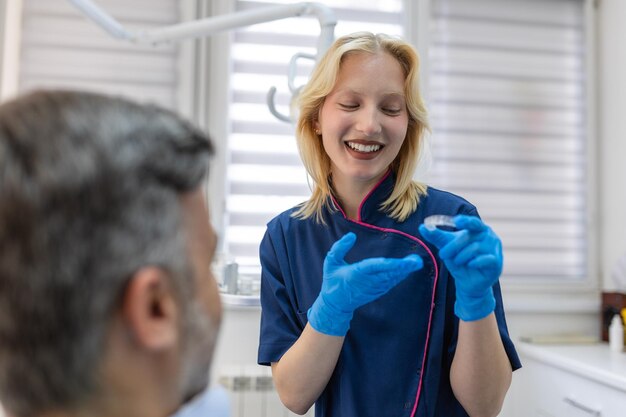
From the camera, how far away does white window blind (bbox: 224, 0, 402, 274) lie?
2496 mm

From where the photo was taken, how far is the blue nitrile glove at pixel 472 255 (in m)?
0.97

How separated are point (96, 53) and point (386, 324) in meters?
1.84

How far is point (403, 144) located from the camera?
130 cm

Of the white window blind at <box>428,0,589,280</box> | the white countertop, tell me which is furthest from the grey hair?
the white window blind at <box>428,0,589,280</box>

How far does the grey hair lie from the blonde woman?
57 cm

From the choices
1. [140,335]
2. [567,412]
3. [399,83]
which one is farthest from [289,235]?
[567,412]

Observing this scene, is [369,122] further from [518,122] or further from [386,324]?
[518,122]

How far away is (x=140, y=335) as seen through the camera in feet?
1.63

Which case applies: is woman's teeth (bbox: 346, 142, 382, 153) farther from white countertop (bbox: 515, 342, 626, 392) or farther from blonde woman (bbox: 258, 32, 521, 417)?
white countertop (bbox: 515, 342, 626, 392)

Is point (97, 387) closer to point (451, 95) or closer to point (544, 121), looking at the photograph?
point (451, 95)

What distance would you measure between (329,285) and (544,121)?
1995 millimetres

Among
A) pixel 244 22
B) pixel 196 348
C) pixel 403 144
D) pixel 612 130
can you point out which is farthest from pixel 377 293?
pixel 612 130

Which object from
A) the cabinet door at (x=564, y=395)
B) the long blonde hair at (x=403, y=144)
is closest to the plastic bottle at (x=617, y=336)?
the cabinet door at (x=564, y=395)

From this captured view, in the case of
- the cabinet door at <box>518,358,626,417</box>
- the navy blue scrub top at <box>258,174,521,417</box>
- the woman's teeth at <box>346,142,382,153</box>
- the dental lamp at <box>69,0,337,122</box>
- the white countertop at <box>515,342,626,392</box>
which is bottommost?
the cabinet door at <box>518,358,626,417</box>
